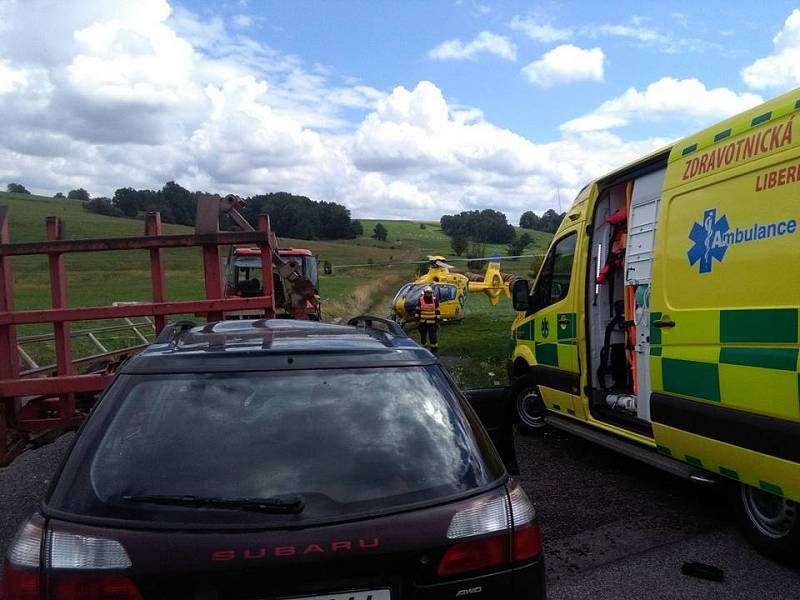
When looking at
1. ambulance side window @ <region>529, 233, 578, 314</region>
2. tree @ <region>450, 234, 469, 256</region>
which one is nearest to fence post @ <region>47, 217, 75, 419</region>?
ambulance side window @ <region>529, 233, 578, 314</region>

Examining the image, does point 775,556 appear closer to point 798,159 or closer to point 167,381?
point 798,159

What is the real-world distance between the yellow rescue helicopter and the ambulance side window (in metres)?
13.2

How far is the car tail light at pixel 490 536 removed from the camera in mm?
1891

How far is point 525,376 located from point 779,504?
3.30 meters

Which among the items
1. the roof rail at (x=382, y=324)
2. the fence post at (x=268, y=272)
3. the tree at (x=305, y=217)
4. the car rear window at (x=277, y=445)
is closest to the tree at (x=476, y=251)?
Answer: the tree at (x=305, y=217)

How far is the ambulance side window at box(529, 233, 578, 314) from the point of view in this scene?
20.1 feet

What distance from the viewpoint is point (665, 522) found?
440 cm

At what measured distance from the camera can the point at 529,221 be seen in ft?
246

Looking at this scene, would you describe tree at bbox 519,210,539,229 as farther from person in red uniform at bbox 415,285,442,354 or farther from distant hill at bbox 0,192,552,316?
person in red uniform at bbox 415,285,442,354

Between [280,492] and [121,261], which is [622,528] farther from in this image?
[121,261]

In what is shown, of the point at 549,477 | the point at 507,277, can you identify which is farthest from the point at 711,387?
the point at 507,277

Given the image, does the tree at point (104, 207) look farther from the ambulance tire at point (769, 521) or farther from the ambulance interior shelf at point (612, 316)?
the ambulance tire at point (769, 521)

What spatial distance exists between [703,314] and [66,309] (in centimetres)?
431

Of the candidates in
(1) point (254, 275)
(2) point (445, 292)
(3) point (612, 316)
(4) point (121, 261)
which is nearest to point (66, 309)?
(3) point (612, 316)
